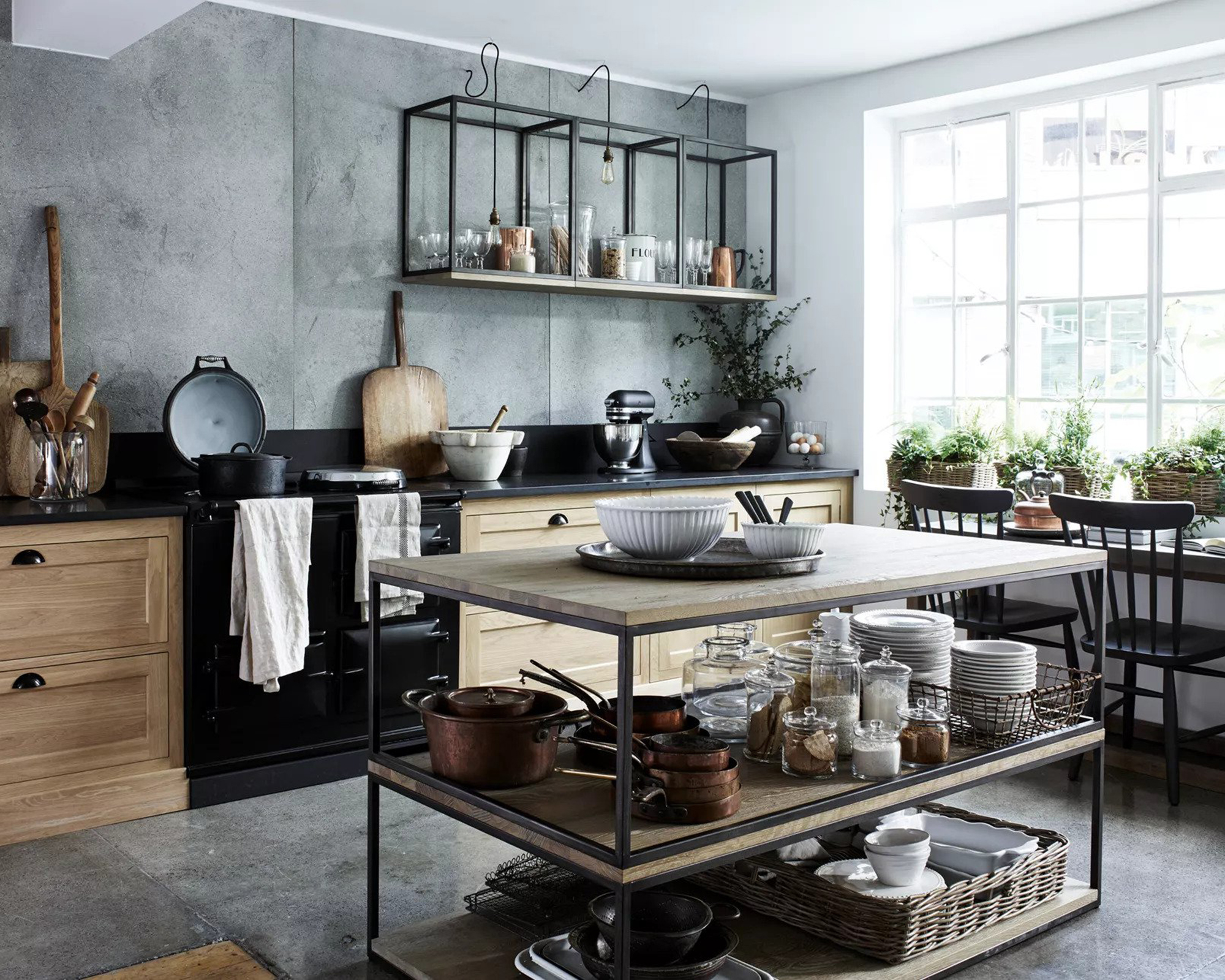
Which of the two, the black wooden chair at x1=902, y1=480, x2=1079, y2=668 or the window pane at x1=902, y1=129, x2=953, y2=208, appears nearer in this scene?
the black wooden chair at x1=902, y1=480, x2=1079, y2=668

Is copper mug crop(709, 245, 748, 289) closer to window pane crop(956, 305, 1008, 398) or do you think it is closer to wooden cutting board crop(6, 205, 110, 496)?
window pane crop(956, 305, 1008, 398)

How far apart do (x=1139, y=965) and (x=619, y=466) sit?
9.89 ft

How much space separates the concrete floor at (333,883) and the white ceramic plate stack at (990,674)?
53 centimetres

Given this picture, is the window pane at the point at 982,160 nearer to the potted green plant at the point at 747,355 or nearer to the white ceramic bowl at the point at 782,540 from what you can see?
the potted green plant at the point at 747,355

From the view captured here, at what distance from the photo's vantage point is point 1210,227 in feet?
15.1

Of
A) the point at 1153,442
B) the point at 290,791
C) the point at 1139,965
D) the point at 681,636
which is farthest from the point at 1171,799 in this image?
the point at 290,791

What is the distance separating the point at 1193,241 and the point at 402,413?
120 inches

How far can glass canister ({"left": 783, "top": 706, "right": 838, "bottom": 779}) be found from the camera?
99.1 inches

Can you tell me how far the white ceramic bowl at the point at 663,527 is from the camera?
98.3 inches

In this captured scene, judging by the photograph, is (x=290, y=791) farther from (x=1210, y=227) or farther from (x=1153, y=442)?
(x=1210, y=227)

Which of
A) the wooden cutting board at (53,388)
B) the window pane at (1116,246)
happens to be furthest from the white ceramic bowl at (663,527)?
the window pane at (1116,246)

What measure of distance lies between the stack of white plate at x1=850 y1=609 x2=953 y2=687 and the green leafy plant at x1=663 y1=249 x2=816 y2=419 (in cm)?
302

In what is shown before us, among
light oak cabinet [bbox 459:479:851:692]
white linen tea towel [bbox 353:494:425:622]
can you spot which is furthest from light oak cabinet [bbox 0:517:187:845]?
light oak cabinet [bbox 459:479:851:692]

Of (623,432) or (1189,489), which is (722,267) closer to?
(623,432)
